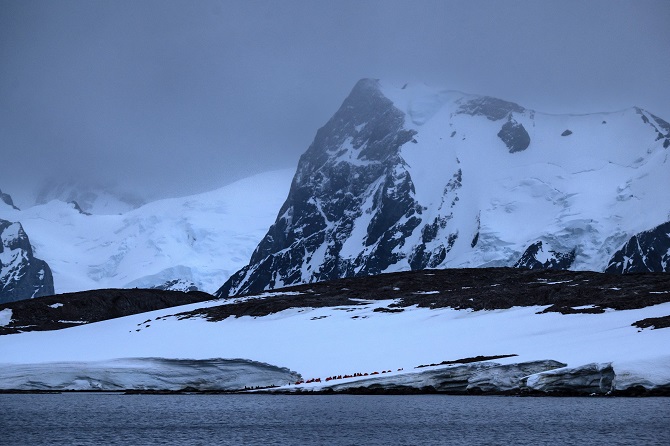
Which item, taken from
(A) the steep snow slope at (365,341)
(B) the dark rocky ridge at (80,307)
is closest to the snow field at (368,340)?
(A) the steep snow slope at (365,341)

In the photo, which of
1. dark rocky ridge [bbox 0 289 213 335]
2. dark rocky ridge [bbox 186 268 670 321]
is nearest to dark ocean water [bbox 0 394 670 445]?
dark rocky ridge [bbox 186 268 670 321]

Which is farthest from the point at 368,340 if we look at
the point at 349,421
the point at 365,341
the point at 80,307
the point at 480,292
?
the point at 80,307

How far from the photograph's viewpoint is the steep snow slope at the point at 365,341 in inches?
2093

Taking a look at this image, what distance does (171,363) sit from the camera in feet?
228

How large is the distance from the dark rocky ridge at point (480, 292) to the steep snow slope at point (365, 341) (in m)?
3.22

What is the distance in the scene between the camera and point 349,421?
3997 cm

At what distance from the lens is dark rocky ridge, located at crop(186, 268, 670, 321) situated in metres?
78.8

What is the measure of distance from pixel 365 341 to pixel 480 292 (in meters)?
29.8

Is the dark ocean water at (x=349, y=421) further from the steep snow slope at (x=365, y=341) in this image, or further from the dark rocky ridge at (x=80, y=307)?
the dark rocky ridge at (x=80, y=307)

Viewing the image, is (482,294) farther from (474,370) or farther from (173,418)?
(173,418)

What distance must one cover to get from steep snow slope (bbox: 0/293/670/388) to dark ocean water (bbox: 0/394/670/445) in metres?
6.01

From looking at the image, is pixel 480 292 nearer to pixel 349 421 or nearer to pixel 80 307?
pixel 349 421

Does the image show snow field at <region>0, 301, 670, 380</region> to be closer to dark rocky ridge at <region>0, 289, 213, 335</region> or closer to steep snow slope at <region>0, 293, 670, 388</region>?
steep snow slope at <region>0, 293, 670, 388</region>

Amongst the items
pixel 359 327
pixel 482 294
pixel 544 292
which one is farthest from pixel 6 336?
pixel 544 292
